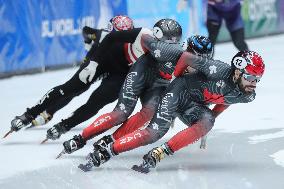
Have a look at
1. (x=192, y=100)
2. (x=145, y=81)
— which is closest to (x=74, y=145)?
(x=145, y=81)

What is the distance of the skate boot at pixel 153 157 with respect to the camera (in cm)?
469

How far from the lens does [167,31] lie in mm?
5227

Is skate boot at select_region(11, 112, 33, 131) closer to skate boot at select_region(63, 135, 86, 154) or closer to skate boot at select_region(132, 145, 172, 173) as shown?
skate boot at select_region(63, 135, 86, 154)

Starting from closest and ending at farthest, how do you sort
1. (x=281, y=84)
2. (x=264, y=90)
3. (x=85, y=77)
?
(x=85, y=77) → (x=264, y=90) → (x=281, y=84)

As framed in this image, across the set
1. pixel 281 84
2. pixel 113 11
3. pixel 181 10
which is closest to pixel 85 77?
pixel 281 84

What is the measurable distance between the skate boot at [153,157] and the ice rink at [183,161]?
0.06 m

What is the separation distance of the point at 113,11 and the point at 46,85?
3.39 m

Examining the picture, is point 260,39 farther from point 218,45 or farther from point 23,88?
point 23,88

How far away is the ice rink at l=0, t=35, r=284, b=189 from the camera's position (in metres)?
4.53

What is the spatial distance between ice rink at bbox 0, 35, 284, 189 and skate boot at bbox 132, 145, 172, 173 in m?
0.06

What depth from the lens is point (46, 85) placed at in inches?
394

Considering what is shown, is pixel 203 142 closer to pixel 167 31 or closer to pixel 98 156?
pixel 167 31

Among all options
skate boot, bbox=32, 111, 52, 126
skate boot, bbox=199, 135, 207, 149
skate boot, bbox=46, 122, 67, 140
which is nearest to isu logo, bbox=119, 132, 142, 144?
skate boot, bbox=199, 135, 207, 149

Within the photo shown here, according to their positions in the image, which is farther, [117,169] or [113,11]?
[113,11]
